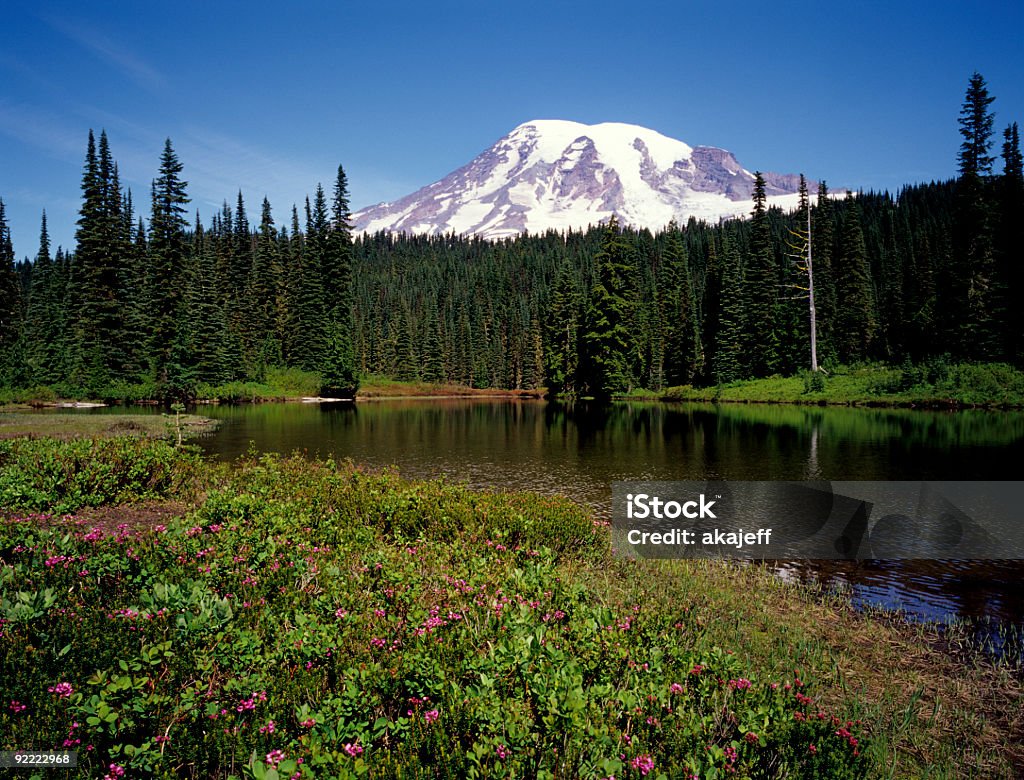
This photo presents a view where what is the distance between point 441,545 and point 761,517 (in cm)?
960

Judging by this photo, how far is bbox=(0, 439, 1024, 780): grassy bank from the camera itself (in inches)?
125

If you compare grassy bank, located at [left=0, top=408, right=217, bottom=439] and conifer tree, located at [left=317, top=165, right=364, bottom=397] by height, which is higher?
conifer tree, located at [left=317, top=165, right=364, bottom=397]

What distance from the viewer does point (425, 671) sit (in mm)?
3855

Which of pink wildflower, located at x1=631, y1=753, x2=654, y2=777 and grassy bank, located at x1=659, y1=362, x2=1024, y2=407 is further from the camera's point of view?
grassy bank, located at x1=659, y1=362, x2=1024, y2=407

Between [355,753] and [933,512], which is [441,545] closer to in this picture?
[355,753]

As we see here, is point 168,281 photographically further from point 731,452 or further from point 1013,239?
point 1013,239

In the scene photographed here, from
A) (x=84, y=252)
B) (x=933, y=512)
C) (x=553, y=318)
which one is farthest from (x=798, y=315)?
(x=84, y=252)

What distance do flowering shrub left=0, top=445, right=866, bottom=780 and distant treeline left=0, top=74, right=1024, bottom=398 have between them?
51846 millimetres

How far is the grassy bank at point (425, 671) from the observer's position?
3.19 meters

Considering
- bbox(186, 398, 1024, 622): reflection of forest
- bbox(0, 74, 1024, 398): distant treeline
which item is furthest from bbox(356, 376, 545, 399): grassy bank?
bbox(186, 398, 1024, 622): reflection of forest

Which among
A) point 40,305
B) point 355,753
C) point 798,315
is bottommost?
point 355,753

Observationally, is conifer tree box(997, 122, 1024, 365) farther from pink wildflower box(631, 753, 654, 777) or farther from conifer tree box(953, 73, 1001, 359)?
pink wildflower box(631, 753, 654, 777)

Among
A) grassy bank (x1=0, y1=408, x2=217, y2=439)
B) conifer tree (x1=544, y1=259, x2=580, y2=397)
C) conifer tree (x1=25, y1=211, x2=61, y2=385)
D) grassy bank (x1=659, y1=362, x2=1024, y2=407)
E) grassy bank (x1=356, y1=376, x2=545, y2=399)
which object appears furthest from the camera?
grassy bank (x1=356, y1=376, x2=545, y2=399)

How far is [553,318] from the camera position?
86.0 metres
